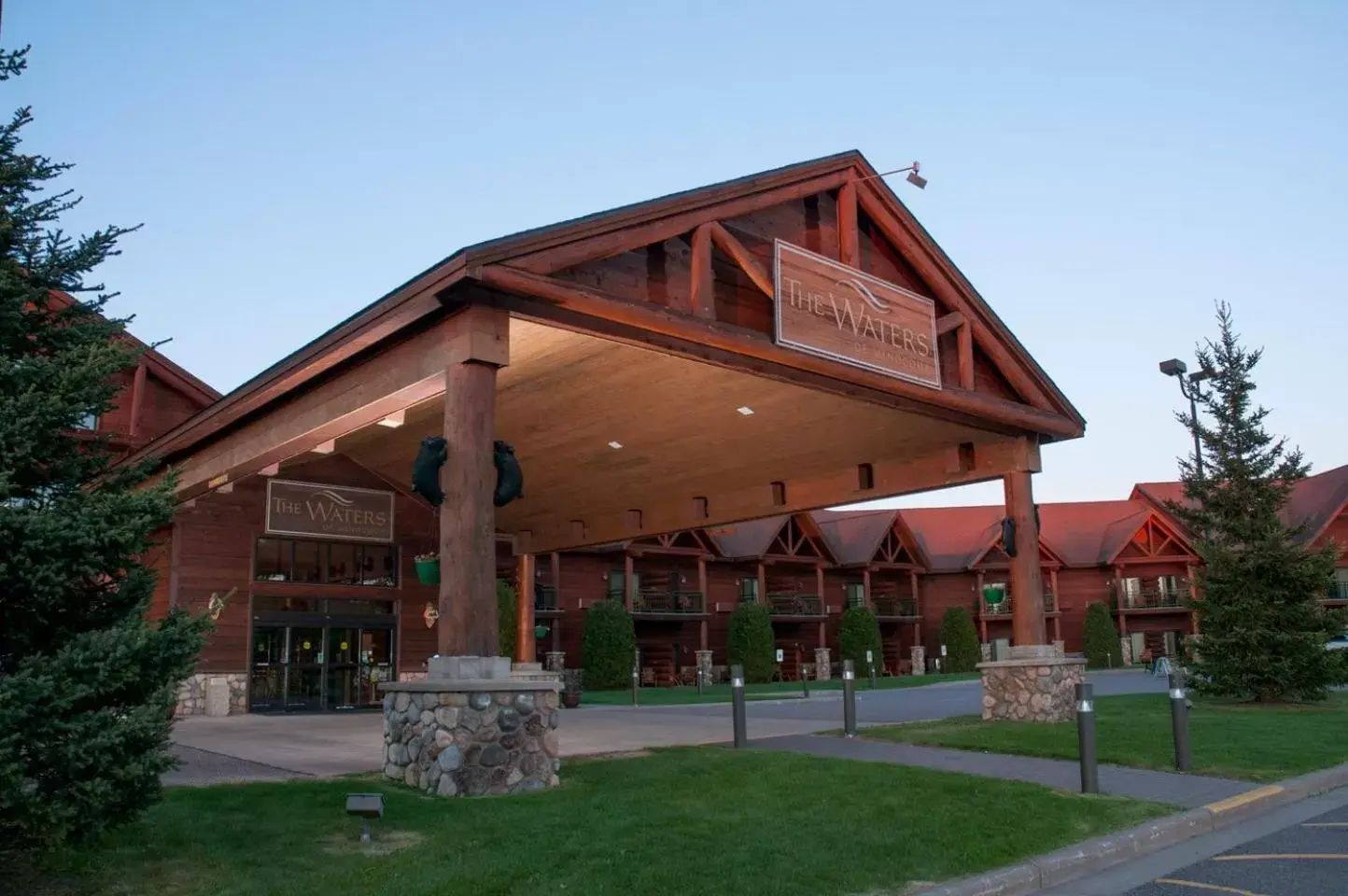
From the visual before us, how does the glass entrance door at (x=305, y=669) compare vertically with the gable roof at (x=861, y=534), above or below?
below

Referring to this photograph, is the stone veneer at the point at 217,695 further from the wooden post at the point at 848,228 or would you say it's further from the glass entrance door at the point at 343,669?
the wooden post at the point at 848,228

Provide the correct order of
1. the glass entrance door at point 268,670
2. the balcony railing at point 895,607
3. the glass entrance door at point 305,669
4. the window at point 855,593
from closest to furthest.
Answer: the glass entrance door at point 268,670, the glass entrance door at point 305,669, the window at point 855,593, the balcony railing at point 895,607

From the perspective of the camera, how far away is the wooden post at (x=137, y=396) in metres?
22.5

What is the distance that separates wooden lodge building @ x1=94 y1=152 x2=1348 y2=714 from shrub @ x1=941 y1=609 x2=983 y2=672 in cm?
2555

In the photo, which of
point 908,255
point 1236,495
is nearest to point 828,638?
point 1236,495

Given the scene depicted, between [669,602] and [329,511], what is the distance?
20.4 metres

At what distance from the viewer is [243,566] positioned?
22828 millimetres

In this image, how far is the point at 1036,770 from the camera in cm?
1178

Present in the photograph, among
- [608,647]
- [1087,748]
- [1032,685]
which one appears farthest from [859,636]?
[1087,748]

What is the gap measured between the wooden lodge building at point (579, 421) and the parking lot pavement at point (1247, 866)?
5810mm

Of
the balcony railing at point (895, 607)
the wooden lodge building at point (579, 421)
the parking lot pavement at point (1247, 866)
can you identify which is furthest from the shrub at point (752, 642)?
the parking lot pavement at point (1247, 866)

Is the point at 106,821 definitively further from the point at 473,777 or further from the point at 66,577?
the point at 473,777

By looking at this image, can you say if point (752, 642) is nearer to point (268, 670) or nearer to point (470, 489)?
point (268, 670)

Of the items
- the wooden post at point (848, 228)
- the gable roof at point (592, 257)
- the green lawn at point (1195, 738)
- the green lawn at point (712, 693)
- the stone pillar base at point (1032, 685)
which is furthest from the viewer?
the green lawn at point (712, 693)
